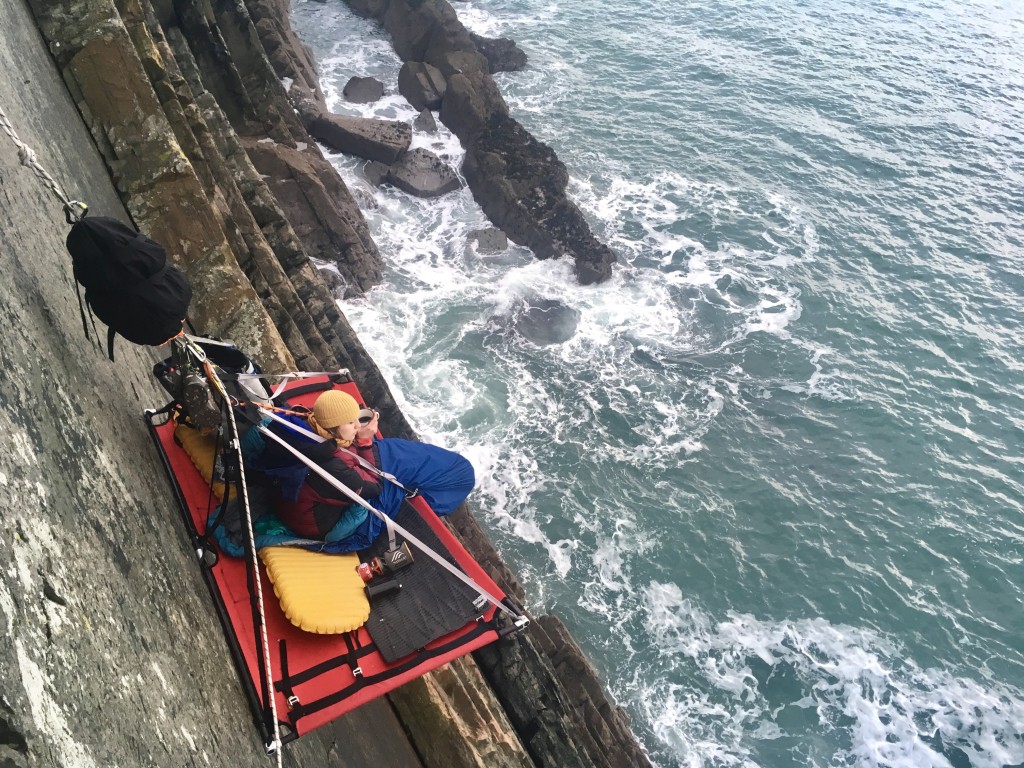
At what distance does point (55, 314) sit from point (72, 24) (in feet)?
17.9

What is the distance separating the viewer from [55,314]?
442cm

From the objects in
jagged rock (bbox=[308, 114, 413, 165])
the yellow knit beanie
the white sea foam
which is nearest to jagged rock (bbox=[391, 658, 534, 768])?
the yellow knit beanie

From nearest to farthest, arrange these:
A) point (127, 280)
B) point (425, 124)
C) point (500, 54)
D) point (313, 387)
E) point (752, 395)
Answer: point (127, 280) < point (313, 387) < point (752, 395) < point (425, 124) < point (500, 54)

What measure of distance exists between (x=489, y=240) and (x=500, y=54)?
1590 centimetres

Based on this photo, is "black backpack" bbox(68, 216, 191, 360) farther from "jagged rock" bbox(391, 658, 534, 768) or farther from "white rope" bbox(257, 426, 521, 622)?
"jagged rock" bbox(391, 658, 534, 768)

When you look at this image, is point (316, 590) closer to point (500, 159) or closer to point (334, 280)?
point (334, 280)

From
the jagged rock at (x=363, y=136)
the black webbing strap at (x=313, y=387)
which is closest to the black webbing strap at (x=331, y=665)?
the black webbing strap at (x=313, y=387)

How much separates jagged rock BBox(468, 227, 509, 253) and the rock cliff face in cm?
964

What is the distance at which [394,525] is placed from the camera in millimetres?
5617

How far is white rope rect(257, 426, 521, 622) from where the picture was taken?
5.10m

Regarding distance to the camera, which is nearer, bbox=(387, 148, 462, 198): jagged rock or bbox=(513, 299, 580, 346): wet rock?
bbox=(513, 299, 580, 346): wet rock

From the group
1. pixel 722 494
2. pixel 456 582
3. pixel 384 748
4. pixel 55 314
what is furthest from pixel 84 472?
pixel 722 494

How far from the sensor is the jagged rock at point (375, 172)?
25656 mm

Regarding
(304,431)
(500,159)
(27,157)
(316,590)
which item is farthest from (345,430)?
(500,159)
